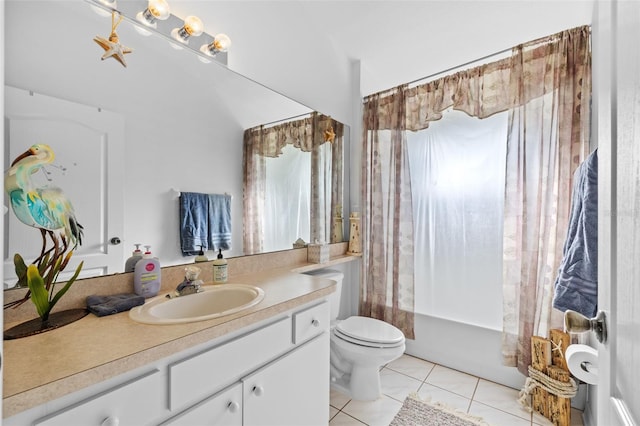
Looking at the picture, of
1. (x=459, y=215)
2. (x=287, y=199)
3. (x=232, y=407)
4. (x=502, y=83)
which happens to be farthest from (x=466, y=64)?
(x=232, y=407)

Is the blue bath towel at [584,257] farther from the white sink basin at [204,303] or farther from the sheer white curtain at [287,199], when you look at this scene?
the sheer white curtain at [287,199]

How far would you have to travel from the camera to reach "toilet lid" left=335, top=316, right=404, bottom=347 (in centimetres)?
166

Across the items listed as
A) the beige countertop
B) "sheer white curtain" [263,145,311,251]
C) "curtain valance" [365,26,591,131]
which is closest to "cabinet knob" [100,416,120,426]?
the beige countertop

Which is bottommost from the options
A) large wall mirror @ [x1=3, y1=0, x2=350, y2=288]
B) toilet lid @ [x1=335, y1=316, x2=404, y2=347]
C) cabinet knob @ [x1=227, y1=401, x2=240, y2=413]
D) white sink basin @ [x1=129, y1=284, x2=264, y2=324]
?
toilet lid @ [x1=335, y1=316, x2=404, y2=347]

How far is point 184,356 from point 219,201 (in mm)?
882

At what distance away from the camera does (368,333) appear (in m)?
1.79

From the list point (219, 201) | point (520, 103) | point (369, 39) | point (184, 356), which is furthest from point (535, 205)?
point (184, 356)

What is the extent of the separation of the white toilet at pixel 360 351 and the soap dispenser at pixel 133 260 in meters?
1.13

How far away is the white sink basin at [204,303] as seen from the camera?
3.29ft

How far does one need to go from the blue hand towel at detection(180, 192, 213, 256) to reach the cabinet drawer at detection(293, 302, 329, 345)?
65cm

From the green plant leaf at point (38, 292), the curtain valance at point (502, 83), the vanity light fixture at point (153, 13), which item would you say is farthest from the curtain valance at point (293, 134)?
the green plant leaf at point (38, 292)

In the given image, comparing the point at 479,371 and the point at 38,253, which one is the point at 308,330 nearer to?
the point at 38,253

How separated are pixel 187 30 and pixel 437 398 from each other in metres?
2.57

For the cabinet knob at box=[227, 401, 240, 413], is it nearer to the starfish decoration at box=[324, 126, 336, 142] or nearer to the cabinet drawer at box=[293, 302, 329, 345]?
the cabinet drawer at box=[293, 302, 329, 345]
